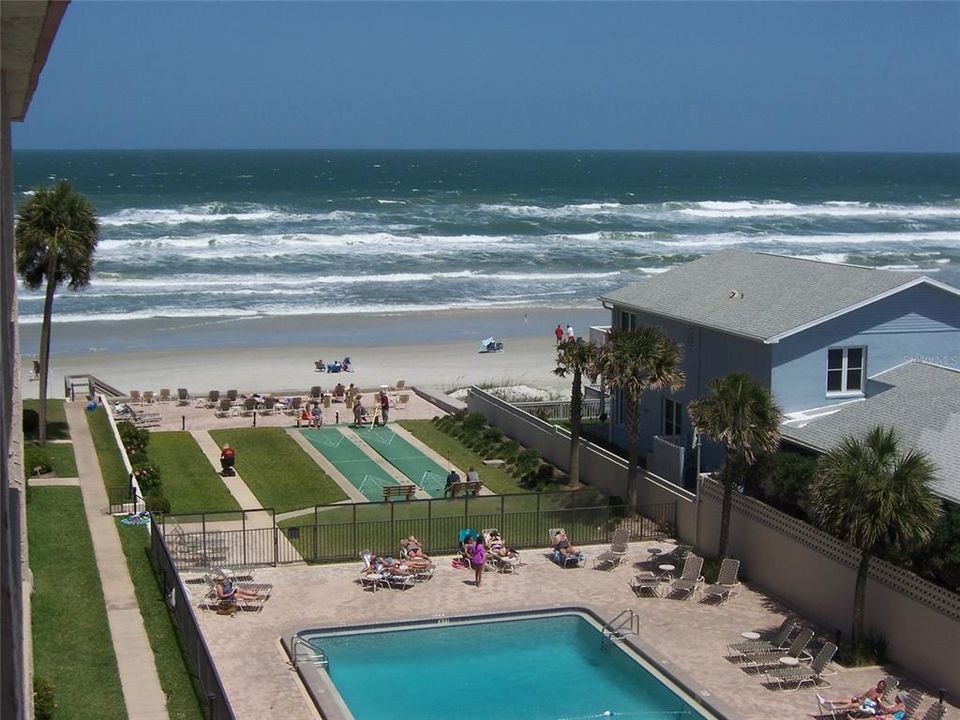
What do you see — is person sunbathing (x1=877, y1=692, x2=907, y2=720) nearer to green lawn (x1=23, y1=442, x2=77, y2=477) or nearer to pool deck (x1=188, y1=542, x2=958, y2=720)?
pool deck (x1=188, y1=542, x2=958, y2=720)

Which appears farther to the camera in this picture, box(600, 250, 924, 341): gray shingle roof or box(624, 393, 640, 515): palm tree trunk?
box(624, 393, 640, 515): palm tree trunk

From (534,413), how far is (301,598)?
639 inches

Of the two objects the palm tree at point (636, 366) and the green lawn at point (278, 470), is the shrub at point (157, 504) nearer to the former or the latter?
the green lawn at point (278, 470)

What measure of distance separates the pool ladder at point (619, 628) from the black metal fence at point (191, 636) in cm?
710

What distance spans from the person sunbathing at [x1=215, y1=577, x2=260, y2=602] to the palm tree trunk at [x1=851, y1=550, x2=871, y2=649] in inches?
420

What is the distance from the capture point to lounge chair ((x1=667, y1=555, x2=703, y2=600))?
2478 cm

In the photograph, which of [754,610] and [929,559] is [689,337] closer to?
[754,610]

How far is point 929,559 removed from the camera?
20.8 m

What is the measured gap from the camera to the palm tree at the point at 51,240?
109 ft

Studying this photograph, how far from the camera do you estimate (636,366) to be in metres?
28.1

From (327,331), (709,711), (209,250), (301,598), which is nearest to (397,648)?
(301,598)

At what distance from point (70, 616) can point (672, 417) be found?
645 inches

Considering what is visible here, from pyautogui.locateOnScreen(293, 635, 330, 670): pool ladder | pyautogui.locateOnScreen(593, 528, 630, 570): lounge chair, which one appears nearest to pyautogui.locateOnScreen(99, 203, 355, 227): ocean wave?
pyautogui.locateOnScreen(593, 528, 630, 570): lounge chair

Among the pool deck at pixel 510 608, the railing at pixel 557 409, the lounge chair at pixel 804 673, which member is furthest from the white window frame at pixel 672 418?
the lounge chair at pixel 804 673
